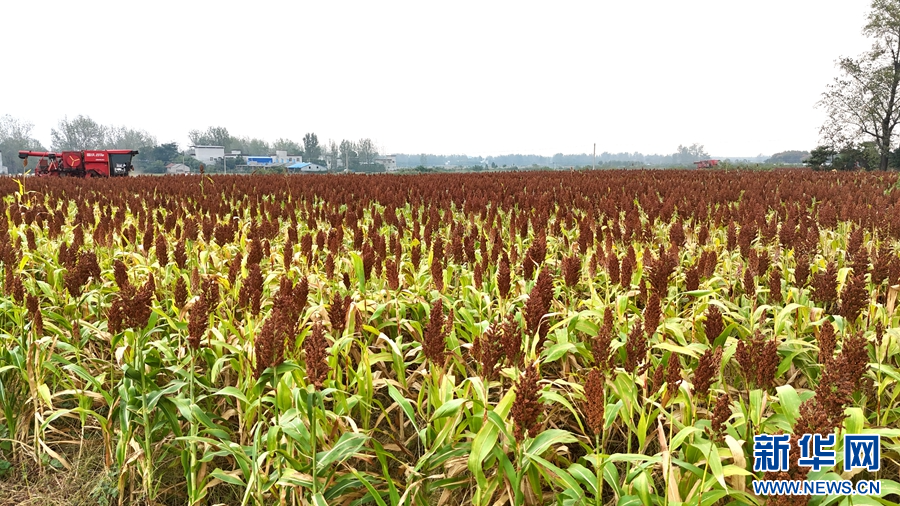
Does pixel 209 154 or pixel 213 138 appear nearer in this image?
pixel 209 154

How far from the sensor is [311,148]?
134250 millimetres

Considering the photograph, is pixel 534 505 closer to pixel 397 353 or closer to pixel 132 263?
pixel 397 353

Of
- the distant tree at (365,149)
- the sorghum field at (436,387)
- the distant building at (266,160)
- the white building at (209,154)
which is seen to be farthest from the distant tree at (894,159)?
the distant tree at (365,149)

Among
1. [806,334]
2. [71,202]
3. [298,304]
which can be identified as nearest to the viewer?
[298,304]

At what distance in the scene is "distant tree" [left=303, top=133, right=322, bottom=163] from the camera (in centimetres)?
13400

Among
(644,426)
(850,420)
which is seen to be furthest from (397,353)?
(850,420)

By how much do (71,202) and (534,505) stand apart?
12.5 m

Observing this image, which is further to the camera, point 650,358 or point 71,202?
point 71,202

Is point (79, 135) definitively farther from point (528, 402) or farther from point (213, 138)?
point (528, 402)

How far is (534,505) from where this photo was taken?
2.14 metres

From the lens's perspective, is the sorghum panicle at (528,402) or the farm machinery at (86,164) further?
the farm machinery at (86,164)

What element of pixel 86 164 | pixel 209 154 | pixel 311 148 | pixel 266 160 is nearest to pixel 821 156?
pixel 86 164

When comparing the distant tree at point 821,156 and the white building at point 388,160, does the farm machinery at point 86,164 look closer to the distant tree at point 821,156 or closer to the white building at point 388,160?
the distant tree at point 821,156

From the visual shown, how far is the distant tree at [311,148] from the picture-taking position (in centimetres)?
13400
